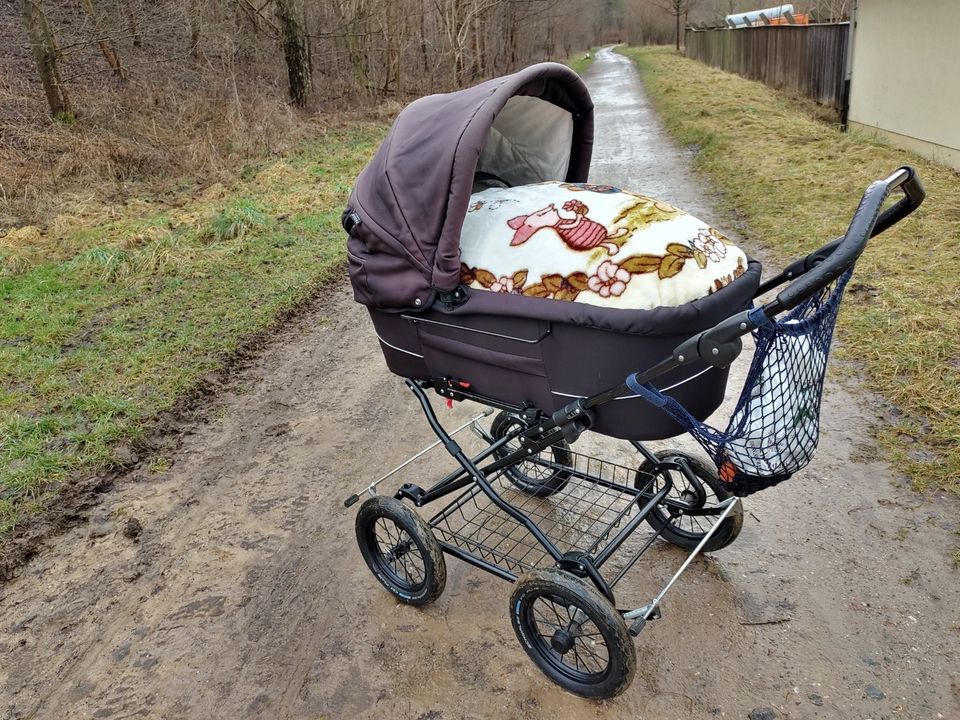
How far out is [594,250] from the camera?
7.31 feet

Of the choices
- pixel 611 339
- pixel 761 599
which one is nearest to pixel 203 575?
pixel 611 339

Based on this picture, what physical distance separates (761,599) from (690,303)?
52.3 inches

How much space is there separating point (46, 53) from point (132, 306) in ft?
20.5

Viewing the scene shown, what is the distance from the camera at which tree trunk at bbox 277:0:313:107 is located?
46.1 ft

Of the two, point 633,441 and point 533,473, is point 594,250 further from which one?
point 533,473

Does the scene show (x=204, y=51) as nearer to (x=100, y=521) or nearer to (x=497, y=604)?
(x=100, y=521)

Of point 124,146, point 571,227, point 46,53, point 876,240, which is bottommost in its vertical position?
point 876,240

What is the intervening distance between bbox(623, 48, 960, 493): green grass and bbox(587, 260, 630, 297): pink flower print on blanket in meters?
2.04

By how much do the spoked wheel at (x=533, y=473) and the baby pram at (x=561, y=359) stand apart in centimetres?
22

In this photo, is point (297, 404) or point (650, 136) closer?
point (297, 404)

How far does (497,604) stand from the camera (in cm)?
285

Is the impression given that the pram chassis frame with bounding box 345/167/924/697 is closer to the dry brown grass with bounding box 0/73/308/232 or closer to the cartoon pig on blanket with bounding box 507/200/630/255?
the cartoon pig on blanket with bounding box 507/200/630/255

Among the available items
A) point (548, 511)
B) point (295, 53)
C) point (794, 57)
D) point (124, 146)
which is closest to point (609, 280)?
point (548, 511)

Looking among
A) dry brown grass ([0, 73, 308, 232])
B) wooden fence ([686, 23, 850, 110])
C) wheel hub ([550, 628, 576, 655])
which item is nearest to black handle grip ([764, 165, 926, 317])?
wheel hub ([550, 628, 576, 655])
